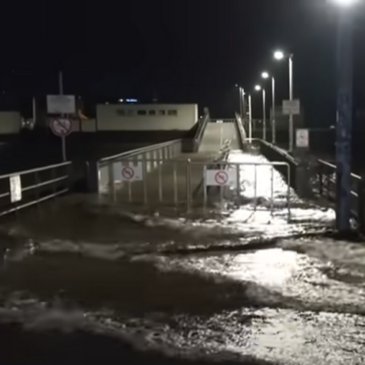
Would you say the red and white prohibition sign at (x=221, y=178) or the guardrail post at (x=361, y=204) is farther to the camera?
the red and white prohibition sign at (x=221, y=178)

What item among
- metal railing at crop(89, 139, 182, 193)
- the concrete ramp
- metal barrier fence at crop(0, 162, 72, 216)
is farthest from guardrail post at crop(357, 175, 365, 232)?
the concrete ramp

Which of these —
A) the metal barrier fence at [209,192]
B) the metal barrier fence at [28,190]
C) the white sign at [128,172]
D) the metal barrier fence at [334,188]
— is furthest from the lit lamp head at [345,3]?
the metal barrier fence at [28,190]

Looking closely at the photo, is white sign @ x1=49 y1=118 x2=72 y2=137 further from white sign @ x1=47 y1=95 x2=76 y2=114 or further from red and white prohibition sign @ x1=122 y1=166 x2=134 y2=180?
red and white prohibition sign @ x1=122 y1=166 x2=134 y2=180

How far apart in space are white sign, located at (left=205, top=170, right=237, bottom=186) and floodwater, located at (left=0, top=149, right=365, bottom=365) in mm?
2564

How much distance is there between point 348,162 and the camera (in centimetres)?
1436

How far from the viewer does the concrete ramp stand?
222 ft

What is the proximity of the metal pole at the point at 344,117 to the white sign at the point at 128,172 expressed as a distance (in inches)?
276

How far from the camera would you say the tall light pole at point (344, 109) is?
46.2 feet

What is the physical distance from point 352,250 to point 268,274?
2448 mm

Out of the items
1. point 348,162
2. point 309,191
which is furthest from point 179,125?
point 348,162

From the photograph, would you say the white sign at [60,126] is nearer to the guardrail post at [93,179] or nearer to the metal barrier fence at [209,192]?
the guardrail post at [93,179]

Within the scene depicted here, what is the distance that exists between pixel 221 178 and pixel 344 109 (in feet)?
15.9

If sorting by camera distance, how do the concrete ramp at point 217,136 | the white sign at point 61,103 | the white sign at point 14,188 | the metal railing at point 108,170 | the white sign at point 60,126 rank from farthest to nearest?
the concrete ramp at point 217,136 < the white sign at point 60,126 < the white sign at point 61,103 < the metal railing at point 108,170 < the white sign at point 14,188

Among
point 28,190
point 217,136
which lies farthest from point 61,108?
point 217,136
